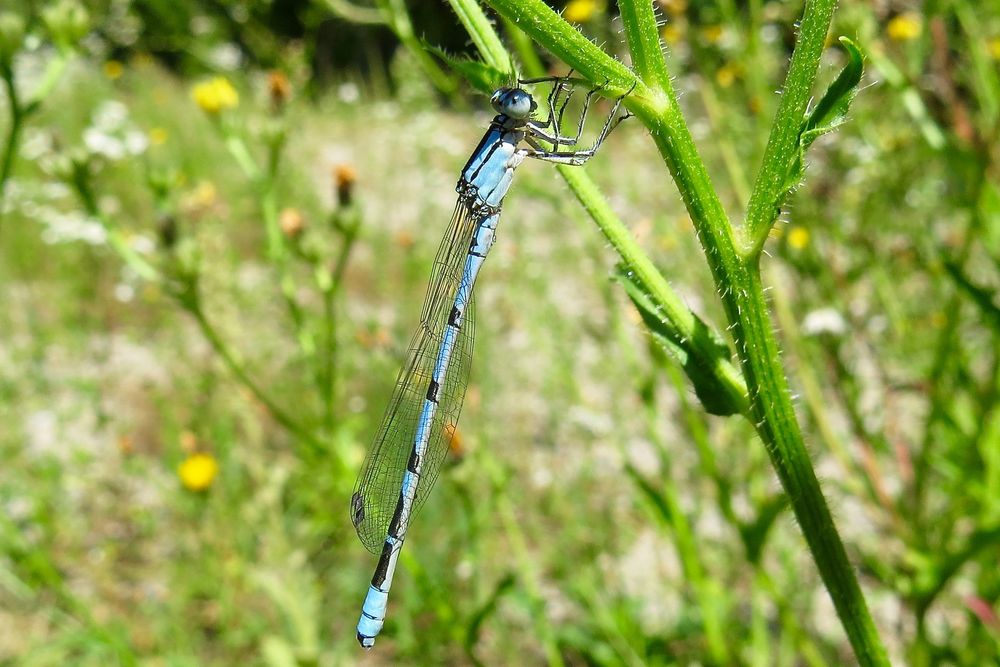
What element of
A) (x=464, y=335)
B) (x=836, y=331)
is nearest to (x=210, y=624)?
(x=464, y=335)

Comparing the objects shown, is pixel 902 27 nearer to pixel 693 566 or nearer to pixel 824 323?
pixel 824 323

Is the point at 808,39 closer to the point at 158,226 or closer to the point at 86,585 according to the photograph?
the point at 158,226

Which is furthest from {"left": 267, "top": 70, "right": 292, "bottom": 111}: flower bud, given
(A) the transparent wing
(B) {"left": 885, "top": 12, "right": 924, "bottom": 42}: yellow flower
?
(B) {"left": 885, "top": 12, "right": 924, "bottom": 42}: yellow flower

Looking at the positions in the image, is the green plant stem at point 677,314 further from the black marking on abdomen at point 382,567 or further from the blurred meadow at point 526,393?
the black marking on abdomen at point 382,567

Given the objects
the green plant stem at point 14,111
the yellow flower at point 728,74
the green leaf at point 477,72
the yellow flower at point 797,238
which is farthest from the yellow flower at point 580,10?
the green leaf at point 477,72

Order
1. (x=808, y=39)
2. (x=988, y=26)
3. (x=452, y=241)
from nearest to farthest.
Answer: (x=808, y=39) → (x=452, y=241) → (x=988, y=26)

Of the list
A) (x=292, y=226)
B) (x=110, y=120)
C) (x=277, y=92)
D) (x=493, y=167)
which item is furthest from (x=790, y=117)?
(x=110, y=120)
